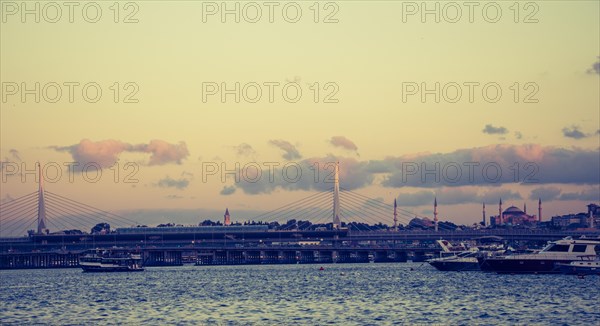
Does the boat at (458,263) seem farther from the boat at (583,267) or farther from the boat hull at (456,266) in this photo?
the boat at (583,267)

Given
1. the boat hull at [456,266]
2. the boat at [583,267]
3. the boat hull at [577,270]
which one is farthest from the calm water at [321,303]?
the boat hull at [456,266]

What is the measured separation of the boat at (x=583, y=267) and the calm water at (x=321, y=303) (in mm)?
1232

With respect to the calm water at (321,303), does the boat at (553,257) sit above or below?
above

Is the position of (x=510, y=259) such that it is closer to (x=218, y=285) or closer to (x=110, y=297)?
(x=218, y=285)

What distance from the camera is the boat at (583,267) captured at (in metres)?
135

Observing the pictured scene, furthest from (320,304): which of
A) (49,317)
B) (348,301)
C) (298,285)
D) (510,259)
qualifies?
(510,259)

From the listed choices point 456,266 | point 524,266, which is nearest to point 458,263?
point 456,266

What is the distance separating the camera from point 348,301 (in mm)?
100125

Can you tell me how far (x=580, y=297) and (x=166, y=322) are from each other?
41254mm

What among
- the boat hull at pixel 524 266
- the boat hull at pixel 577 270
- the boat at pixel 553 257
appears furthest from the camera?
the boat at pixel 553 257

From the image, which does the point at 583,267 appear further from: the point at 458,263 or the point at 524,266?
the point at 458,263

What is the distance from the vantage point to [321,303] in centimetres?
9775

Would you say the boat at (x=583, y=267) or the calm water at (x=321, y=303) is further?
the boat at (x=583, y=267)

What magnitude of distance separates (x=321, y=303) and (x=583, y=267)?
5090 cm
